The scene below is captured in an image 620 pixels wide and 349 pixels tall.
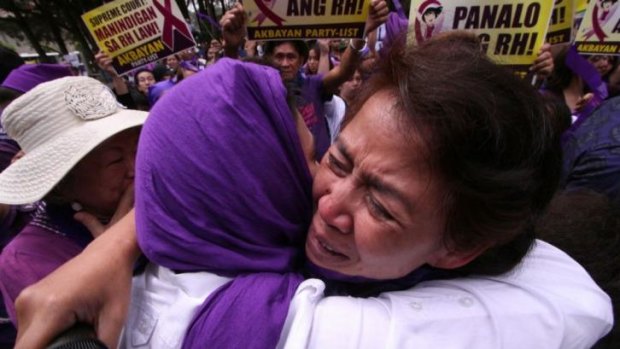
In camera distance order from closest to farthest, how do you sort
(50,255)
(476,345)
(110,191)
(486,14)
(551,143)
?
(476,345)
(551,143)
(50,255)
(110,191)
(486,14)

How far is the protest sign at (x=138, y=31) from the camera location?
329 cm

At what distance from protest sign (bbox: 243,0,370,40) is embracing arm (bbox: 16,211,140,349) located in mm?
2074

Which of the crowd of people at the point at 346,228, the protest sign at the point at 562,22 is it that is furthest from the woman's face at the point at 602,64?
the crowd of people at the point at 346,228

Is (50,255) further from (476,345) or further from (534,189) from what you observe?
(534,189)

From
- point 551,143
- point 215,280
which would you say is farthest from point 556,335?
point 215,280

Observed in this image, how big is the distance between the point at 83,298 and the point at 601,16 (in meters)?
3.59

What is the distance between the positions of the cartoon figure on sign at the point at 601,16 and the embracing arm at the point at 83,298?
3.41m

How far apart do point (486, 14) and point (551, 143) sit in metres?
1.61

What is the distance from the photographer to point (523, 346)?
79cm

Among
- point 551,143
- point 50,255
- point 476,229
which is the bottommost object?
point 50,255

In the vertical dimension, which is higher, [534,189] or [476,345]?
[534,189]

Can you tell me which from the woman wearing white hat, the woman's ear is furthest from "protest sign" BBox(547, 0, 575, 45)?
the woman wearing white hat

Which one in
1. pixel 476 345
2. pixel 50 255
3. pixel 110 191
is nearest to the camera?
pixel 476 345

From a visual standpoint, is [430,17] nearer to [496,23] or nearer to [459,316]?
[496,23]
